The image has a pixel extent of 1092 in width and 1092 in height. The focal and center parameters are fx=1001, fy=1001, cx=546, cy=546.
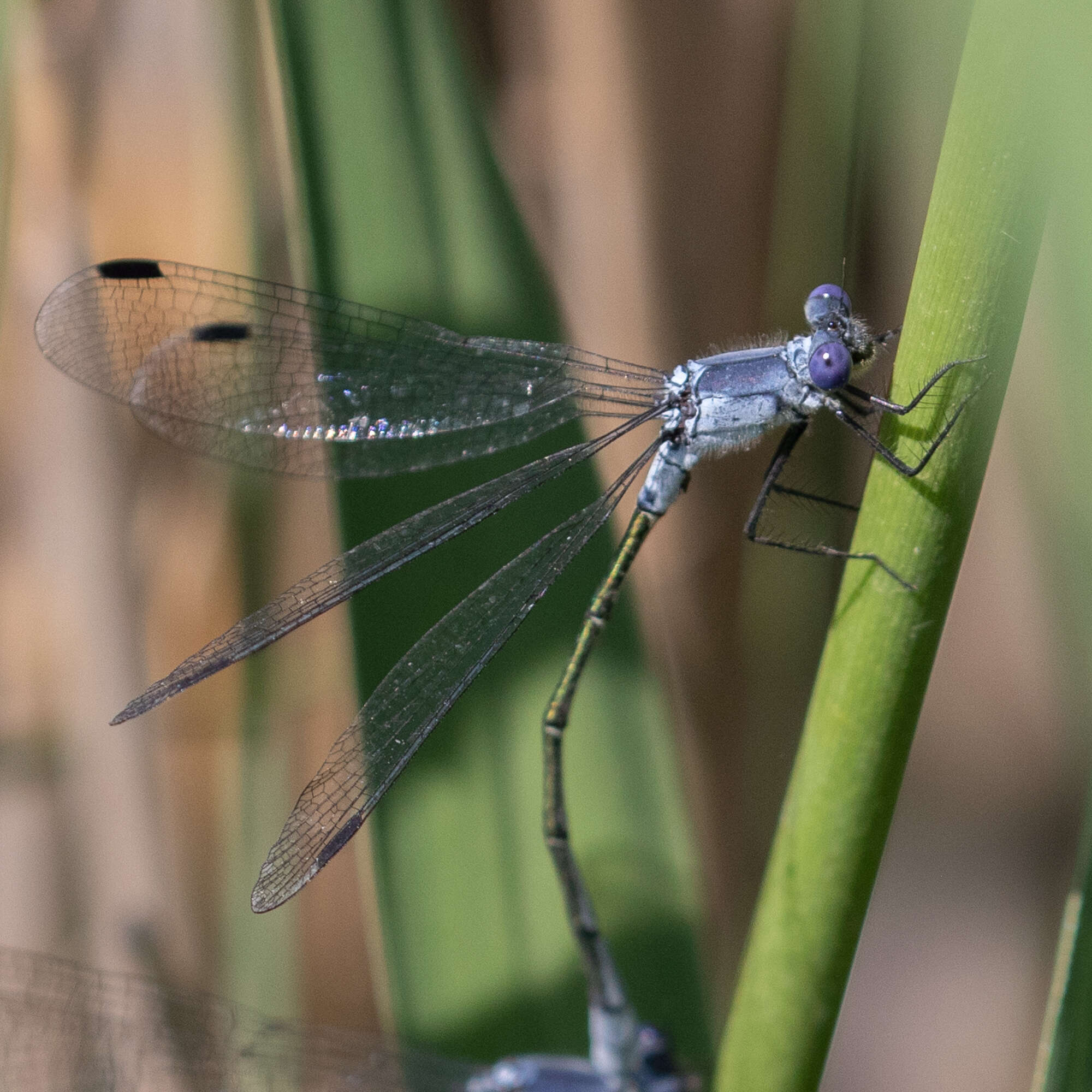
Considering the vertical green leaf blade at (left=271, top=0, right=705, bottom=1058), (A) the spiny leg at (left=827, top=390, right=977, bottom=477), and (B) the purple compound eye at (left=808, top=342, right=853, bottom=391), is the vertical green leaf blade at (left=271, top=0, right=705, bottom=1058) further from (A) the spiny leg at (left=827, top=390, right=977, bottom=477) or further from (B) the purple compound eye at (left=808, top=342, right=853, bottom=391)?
(A) the spiny leg at (left=827, top=390, right=977, bottom=477)

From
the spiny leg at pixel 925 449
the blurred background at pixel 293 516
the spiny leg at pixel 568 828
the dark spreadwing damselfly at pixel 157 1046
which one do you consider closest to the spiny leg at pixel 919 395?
the spiny leg at pixel 925 449

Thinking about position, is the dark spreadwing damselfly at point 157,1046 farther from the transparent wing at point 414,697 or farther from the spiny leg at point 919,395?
the spiny leg at point 919,395

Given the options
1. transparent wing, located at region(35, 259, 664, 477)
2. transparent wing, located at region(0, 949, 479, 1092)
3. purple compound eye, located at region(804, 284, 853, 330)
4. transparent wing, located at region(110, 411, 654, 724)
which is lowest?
transparent wing, located at region(0, 949, 479, 1092)

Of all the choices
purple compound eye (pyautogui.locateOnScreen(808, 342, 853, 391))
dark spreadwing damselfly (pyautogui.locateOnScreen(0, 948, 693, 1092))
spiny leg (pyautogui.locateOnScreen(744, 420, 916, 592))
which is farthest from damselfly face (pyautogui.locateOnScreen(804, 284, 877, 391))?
dark spreadwing damselfly (pyautogui.locateOnScreen(0, 948, 693, 1092))

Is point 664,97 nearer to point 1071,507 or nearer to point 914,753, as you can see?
→ point 1071,507

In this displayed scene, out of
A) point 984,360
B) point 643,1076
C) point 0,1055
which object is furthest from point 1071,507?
point 0,1055

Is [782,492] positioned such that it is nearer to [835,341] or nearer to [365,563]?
[835,341]
